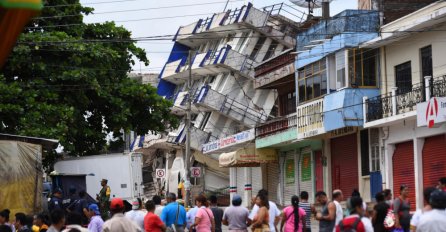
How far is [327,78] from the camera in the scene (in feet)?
120

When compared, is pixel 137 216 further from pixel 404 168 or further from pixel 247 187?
pixel 247 187

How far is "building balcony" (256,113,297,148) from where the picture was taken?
1624 inches

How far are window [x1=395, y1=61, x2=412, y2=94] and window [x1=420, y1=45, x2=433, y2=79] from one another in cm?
88

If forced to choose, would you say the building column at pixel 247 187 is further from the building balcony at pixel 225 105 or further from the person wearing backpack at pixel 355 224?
the person wearing backpack at pixel 355 224

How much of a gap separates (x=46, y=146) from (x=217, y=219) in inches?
367

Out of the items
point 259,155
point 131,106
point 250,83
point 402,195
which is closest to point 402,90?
point 131,106

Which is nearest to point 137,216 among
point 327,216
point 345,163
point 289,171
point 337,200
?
point 327,216

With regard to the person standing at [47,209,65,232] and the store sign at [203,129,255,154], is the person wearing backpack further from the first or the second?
the store sign at [203,129,255,154]

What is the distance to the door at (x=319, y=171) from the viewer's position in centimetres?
4056

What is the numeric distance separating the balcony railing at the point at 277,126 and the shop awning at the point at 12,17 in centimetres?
3685

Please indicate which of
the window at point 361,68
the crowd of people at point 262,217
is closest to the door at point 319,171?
the window at point 361,68

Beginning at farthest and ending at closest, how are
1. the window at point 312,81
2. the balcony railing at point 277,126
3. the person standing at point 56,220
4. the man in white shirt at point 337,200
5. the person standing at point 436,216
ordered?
the balcony railing at point 277,126
the window at point 312,81
the man in white shirt at point 337,200
the person standing at point 56,220
the person standing at point 436,216

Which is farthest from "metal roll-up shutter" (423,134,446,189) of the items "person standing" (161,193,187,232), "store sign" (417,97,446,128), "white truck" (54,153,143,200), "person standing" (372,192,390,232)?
"person standing" (372,192,390,232)

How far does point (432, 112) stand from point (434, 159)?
266cm
